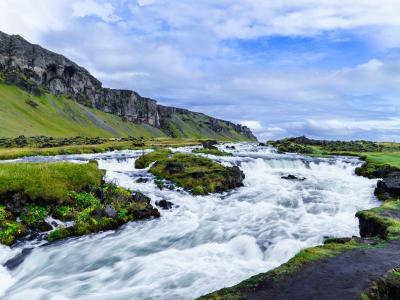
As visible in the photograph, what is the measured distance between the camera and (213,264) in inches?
741

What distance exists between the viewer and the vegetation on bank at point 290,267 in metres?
11.2

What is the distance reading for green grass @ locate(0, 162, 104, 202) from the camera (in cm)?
2608

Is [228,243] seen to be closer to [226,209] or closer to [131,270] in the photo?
→ [131,270]

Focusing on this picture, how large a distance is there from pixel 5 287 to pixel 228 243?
12246 mm

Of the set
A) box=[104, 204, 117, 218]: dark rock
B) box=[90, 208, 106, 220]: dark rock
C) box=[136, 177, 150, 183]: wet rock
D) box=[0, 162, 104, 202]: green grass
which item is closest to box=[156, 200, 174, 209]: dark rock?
box=[104, 204, 117, 218]: dark rock

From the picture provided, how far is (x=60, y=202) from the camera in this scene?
2648 cm

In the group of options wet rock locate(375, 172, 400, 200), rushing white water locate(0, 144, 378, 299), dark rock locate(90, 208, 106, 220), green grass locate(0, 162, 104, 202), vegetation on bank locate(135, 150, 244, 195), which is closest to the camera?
rushing white water locate(0, 144, 378, 299)

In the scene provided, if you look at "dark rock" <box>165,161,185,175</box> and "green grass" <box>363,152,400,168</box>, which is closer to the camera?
"dark rock" <box>165,161,185,175</box>

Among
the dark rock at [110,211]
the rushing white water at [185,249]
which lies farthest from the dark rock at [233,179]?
the dark rock at [110,211]

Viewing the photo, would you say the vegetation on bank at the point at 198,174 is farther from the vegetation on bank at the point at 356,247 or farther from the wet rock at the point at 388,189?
the vegetation on bank at the point at 356,247

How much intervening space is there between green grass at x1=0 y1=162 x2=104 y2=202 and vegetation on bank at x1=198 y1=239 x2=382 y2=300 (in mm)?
18754

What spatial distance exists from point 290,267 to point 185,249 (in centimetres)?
1015

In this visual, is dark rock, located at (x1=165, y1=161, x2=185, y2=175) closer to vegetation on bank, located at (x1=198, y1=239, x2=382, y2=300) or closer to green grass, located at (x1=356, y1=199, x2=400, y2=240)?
green grass, located at (x1=356, y1=199, x2=400, y2=240)

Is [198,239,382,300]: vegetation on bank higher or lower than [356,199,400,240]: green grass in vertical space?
lower
